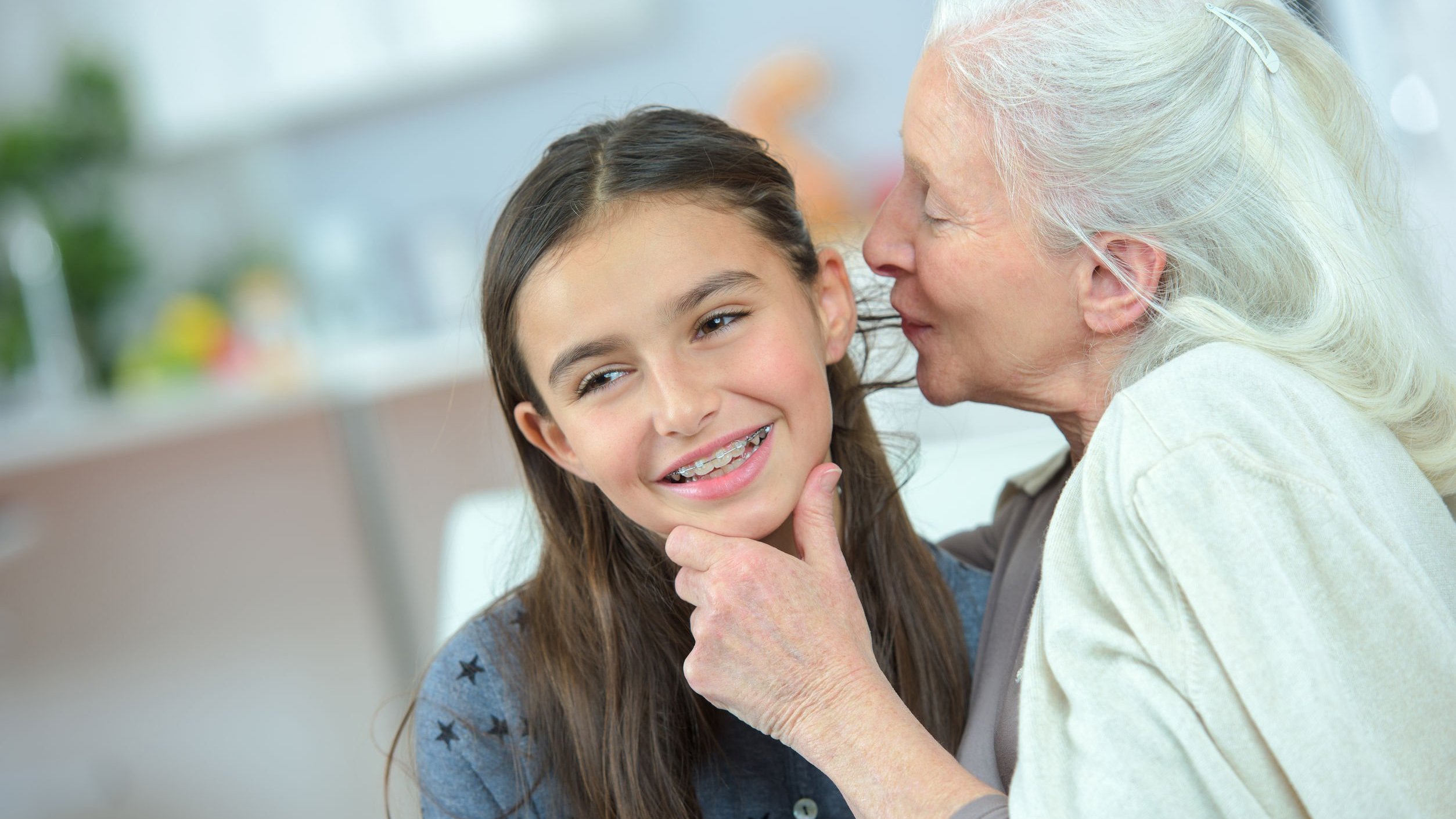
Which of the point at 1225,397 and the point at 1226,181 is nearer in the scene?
the point at 1225,397

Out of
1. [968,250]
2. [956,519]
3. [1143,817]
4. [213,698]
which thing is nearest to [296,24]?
[213,698]

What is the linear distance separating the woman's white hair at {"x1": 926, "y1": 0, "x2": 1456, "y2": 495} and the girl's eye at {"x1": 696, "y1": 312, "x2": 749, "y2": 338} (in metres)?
0.29

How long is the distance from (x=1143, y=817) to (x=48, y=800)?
117 inches

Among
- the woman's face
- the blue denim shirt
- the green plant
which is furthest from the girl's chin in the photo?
the green plant

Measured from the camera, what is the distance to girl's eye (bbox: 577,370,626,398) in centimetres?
112

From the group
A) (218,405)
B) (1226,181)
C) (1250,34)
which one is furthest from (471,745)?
(218,405)

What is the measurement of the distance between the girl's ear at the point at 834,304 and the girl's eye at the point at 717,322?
0.49ft

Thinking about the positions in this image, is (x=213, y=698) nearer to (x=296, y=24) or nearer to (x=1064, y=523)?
(x=296, y=24)

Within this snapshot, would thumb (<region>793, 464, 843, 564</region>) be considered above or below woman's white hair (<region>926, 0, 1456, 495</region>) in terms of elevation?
below

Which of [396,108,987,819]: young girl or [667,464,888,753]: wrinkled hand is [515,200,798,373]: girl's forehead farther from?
[667,464,888,753]: wrinkled hand

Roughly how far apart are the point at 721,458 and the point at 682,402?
0.08m

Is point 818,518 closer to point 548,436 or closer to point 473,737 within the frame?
point 548,436

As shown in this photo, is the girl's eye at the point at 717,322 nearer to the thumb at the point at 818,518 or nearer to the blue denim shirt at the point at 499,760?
the thumb at the point at 818,518

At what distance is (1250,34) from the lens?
3.66 ft
